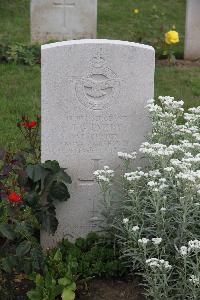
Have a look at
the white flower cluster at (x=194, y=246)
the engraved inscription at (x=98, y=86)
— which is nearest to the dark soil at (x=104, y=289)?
the white flower cluster at (x=194, y=246)

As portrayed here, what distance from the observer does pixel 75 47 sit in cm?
423

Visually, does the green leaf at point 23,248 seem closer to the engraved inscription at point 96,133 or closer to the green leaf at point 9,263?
the green leaf at point 9,263

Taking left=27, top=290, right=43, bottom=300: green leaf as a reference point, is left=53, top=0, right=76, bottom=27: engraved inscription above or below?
above

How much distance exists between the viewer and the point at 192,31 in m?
9.26

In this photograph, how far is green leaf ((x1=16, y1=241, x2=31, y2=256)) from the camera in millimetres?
3814

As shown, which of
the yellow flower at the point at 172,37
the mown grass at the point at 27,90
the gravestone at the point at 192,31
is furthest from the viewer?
the gravestone at the point at 192,31

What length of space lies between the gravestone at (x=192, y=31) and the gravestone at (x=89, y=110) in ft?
16.4

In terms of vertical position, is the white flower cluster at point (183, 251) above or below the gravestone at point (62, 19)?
below

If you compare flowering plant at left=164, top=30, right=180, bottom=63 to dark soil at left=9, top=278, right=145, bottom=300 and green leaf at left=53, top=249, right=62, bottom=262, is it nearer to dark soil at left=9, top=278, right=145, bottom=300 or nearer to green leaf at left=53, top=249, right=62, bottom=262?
dark soil at left=9, top=278, right=145, bottom=300

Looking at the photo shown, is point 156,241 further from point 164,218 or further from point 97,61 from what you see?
point 97,61

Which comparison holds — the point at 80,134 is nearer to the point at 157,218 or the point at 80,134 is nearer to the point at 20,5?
the point at 157,218

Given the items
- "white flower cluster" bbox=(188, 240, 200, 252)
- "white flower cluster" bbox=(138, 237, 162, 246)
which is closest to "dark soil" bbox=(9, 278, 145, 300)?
"white flower cluster" bbox=(138, 237, 162, 246)

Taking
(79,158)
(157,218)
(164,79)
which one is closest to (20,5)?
(164,79)

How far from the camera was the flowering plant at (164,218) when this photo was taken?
361 centimetres
